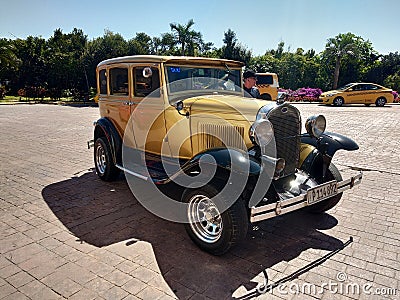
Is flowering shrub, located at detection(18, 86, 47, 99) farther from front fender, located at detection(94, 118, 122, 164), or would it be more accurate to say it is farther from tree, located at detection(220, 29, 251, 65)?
front fender, located at detection(94, 118, 122, 164)

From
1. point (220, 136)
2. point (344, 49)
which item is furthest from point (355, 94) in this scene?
point (220, 136)

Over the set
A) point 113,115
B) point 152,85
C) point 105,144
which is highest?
point 152,85

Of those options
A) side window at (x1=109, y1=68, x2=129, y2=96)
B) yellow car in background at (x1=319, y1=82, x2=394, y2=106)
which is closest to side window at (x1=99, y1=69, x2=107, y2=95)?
side window at (x1=109, y1=68, x2=129, y2=96)

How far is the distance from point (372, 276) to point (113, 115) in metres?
4.17

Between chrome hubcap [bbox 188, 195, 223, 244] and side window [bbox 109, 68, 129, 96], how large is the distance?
2.30 m

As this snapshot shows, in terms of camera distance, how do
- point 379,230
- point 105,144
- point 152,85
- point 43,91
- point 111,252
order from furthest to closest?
point 43,91, point 105,144, point 152,85, point 379,230, point 111,252

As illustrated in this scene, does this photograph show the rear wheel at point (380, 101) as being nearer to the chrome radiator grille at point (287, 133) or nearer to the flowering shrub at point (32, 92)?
the chrome radiator grille at point (287, 133)

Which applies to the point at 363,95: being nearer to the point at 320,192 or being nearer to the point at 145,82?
the point at 145,82

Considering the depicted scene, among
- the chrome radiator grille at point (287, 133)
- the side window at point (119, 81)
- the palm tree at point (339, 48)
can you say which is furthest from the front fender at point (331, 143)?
the palm tree at point (339, 48)

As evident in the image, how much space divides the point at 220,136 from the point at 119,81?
215 cm

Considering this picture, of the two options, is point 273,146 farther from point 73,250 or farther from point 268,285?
point 73,250

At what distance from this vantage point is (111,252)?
3.10m

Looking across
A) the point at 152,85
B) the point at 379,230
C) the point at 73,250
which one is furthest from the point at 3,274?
the point at 379,230

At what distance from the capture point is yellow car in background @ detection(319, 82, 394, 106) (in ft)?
64.3
